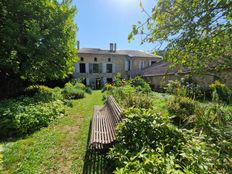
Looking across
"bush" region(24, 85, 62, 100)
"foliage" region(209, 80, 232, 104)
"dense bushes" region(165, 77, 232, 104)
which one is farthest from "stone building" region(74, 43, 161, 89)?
"foliage" region(209, 80, 232, 104)

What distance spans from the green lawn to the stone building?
18.7 meters

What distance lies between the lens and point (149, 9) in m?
2.38

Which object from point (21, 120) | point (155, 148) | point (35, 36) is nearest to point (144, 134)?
point (155, 148)

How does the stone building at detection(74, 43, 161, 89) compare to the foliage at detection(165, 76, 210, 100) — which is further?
Result: the stone building at detection(74, 43, 161, 89)

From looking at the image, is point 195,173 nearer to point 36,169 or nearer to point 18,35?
point 36,169

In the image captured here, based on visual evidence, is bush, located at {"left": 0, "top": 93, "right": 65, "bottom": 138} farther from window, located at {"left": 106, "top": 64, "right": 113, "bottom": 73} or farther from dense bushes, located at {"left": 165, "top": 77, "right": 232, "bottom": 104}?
window, located at {"left": 106, "top": 64, "right": 113, "bottom": 73}

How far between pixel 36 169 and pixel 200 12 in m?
4.04

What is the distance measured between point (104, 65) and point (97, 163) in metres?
22.3

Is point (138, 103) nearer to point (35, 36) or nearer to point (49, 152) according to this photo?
point (49, 152)

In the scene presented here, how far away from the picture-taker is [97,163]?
3.43 metres

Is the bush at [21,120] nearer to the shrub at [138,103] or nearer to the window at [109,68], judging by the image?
the shrub at [138,103]

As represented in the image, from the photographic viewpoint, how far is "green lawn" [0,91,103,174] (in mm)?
3322

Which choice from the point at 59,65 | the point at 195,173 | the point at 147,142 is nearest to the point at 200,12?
the point at 195,173

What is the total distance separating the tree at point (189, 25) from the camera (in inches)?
77.0
